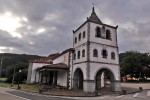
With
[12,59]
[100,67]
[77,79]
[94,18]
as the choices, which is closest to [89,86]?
[100,67]

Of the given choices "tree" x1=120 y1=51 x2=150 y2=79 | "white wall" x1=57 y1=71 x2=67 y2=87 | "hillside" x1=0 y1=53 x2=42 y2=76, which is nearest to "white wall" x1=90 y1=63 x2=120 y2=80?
"white wall" x1=57 y1=71 x2=67 y2=87

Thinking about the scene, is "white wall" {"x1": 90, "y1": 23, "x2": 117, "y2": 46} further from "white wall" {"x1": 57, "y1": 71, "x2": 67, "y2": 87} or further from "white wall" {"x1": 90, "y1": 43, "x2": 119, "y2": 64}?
"white wall" {"x1": 57, "y1": 71, "x2": 67, "y2": 87}

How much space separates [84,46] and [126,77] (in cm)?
4020

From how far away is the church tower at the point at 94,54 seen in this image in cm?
2517

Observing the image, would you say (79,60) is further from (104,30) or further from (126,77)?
(126,77)

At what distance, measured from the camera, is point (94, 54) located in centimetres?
2595

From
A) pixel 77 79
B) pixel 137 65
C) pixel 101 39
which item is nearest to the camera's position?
pixel 101 39

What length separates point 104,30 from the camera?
1104 inches

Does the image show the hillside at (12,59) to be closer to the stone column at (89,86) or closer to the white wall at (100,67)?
the white wall at (100,67)

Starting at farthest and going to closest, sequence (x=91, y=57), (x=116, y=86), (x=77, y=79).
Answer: (x=77, y=79), (x=116, y=86), (x=91, y=57)

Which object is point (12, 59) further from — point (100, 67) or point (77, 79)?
point (100, 67)

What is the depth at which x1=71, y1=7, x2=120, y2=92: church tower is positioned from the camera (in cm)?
2517

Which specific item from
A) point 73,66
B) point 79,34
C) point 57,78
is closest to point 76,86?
point 73,66

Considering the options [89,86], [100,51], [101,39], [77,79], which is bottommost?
[89,86]
